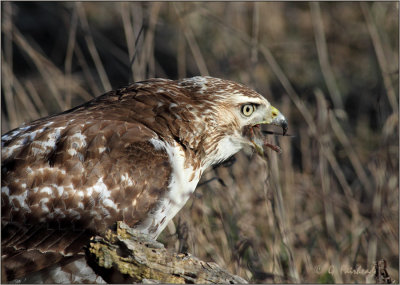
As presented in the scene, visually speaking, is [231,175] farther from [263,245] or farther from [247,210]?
[263,245]

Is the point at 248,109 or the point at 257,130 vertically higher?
the point at 248,109

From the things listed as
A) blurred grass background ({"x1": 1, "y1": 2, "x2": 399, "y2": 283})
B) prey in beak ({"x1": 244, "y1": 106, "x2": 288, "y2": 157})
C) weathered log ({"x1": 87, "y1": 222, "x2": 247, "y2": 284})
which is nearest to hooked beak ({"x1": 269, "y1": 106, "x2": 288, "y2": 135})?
prey in beak ({"x1": 244, "y1": 106, "x2": 288, "y2": 157})

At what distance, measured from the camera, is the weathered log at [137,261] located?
3191 millimetres

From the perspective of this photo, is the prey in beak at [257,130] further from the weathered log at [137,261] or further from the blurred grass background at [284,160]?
the weathered log at [137,261]

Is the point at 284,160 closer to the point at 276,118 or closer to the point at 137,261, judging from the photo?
the point at 276,118

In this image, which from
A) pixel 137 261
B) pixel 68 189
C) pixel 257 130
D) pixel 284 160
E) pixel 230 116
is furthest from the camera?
pixel 284 160

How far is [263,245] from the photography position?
5.90 meters

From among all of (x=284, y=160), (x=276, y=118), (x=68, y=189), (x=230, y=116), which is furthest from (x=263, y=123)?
(x=284, y=160)

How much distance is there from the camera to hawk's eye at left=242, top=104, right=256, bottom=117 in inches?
167

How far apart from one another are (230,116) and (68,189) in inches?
50.0

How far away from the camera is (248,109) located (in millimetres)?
4285

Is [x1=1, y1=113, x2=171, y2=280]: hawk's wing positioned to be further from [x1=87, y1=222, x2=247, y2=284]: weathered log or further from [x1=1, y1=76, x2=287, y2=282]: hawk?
[x1=87, y1=222, x2=247, y2=284]: weathered log

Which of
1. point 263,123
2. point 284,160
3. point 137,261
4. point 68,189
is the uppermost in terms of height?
point 263,123

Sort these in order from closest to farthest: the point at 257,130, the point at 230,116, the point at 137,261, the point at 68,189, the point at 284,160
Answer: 1. the point at 137,261
2. the point at 68,189
3. the point at 230,116
4. the point at 257,130
5. the point at 284,160
